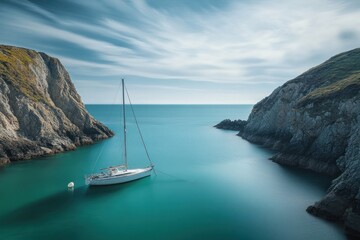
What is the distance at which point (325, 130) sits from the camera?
54375mm

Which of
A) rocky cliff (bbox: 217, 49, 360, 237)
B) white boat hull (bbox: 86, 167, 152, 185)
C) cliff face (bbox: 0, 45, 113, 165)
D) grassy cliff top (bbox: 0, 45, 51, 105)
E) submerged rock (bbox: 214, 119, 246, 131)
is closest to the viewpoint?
rocky cliff (bbox: 217, 49, 360, 237)

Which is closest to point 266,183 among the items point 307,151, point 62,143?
point 307,151

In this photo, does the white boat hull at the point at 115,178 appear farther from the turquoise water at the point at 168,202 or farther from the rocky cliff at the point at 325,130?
the rocky cliff at the point at 325,130

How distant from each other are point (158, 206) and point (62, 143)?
4498 centimetres

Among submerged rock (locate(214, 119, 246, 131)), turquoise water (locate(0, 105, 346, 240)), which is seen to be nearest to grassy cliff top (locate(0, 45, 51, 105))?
turquoise water (locate(0, 105, 346, 240))

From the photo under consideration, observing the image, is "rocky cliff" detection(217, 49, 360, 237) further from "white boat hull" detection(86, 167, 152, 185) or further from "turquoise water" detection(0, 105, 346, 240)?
"white boat hull" detection(86, 167, 152, 185)

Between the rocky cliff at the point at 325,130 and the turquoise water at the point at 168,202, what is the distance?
2764 mm

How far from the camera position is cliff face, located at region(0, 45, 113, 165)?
65.9 meters

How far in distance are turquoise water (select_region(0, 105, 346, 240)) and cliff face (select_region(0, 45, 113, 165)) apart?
6381 millimetres

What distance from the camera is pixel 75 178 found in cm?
5200

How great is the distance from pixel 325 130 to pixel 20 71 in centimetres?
7580

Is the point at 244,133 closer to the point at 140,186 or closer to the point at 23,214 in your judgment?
the point at 140,186

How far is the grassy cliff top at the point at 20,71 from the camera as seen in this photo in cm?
7425

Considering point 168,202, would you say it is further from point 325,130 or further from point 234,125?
point 234,125
